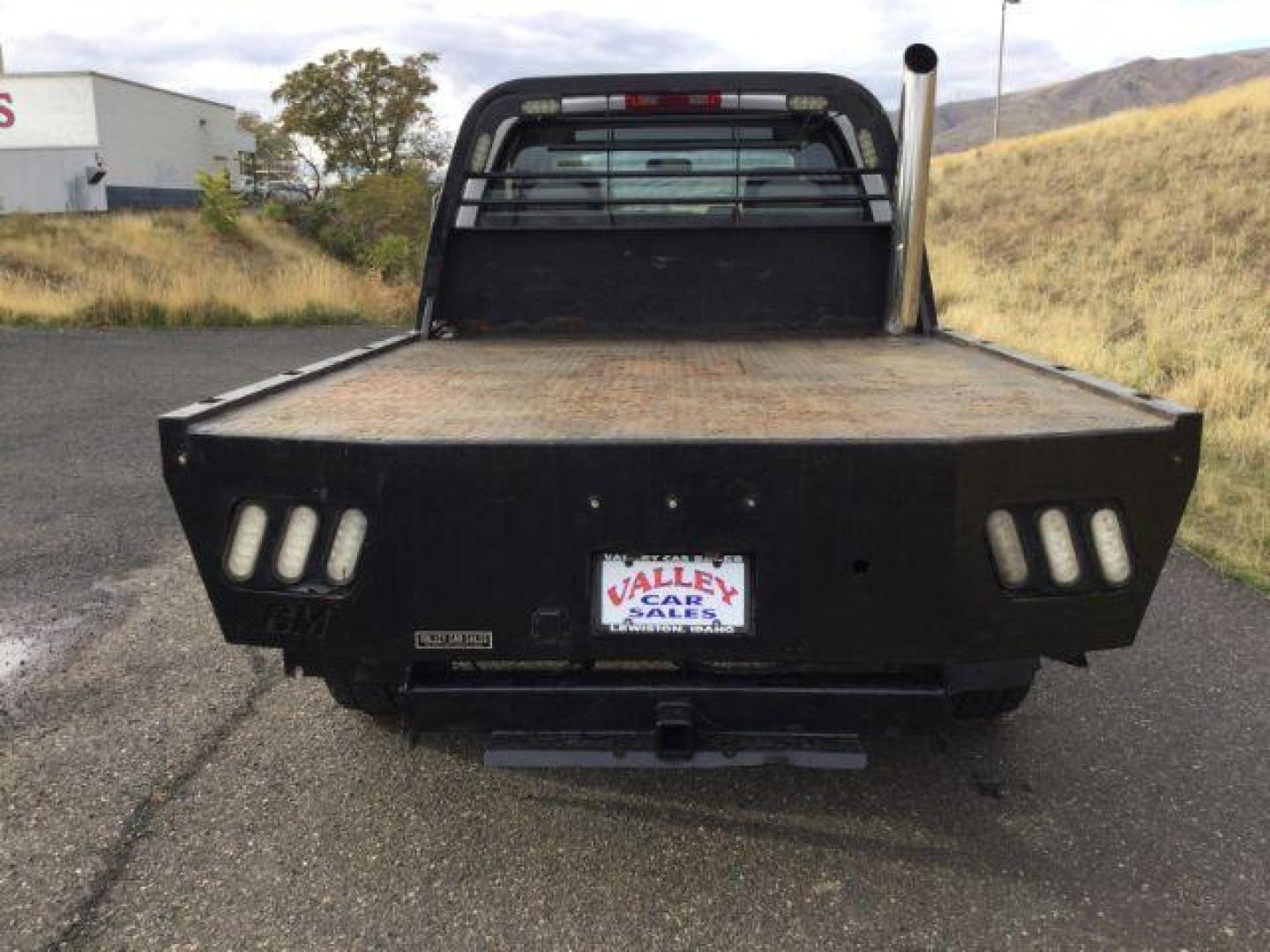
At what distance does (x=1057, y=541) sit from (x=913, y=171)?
1798mm

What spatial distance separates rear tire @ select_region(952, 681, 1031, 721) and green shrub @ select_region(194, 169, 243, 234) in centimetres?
2700

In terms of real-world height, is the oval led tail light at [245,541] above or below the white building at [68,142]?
below

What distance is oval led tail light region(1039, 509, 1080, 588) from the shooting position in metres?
2.03

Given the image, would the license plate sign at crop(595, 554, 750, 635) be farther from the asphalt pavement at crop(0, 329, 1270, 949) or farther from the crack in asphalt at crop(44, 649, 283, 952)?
the crack in asphalt at crop(44, 649, 283, 952)

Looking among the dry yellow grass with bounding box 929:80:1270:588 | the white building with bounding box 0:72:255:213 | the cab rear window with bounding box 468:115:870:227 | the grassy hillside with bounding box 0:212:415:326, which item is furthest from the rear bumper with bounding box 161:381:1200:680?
the white building with bounding box 0:72:255:213

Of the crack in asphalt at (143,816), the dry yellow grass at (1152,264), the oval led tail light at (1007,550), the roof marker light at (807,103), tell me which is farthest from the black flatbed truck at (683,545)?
the dry yellow grass at (1152,264)

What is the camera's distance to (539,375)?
2996 mm

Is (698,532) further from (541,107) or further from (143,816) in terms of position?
(541,107)

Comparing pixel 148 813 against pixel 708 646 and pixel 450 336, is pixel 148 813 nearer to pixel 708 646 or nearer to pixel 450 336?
pixel 708 646

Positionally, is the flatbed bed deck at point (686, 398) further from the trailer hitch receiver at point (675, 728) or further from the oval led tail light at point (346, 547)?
the trailer hitch receiver at point (675, 728)

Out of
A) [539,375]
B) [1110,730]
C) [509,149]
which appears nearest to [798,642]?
[539,375]

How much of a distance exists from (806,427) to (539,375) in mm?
1116

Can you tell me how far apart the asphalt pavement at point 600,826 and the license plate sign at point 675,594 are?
1.96 feet

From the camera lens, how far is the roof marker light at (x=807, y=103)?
3932 mm
